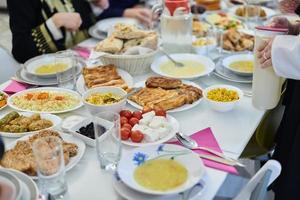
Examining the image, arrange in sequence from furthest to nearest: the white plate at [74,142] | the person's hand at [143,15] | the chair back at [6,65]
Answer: the person's hand at [143,15] → the chair back at [6,65] → the white plate at [74,142]

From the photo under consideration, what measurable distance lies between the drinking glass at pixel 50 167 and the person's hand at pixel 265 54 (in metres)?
0.70

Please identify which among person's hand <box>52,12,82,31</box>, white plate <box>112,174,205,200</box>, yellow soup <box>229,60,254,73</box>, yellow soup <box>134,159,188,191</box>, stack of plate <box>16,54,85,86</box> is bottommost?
white plate <box>112,174,205,200</box>

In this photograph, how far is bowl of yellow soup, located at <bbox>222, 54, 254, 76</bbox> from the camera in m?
1.55

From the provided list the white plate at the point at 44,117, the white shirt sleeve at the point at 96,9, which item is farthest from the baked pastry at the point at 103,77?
the white shirt sleeve at the point at 96,9

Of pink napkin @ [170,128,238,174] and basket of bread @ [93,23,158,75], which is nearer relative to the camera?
pink napkin @ [170,128,238,174]

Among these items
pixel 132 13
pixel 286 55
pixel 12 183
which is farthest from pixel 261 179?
pixel 132 13

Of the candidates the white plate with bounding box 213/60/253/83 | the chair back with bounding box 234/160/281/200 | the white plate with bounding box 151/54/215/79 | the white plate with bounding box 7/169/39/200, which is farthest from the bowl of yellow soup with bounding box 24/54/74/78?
the chair back with bounding box 234/160/281/200

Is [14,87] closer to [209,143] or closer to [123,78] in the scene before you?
[123,78]

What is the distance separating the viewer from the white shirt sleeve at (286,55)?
4.09 ft

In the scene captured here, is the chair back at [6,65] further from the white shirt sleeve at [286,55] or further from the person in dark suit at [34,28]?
the white shirt sleeve at [286,55]

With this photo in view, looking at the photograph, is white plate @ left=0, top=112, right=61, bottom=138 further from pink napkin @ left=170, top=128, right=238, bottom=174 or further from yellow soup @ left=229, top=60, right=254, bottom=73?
yellow soup @ left=229, top=60, right=254, bottom=73

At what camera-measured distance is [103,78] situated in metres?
1.50

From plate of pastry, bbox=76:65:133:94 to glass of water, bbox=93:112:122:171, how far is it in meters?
0.33

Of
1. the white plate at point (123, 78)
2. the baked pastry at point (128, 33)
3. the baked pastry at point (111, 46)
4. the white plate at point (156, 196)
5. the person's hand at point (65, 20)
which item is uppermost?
the person's hand at point (65, 20)
